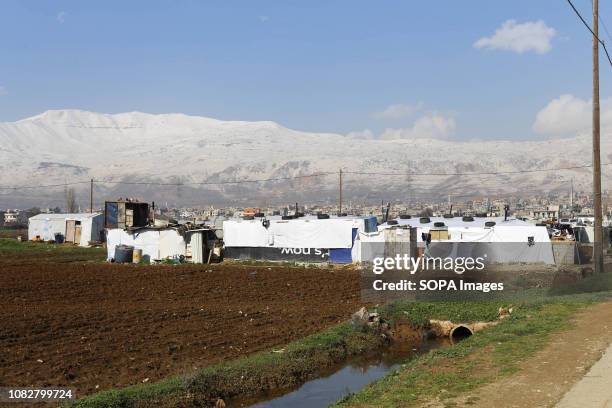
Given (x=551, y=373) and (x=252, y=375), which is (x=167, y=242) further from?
(x=551, y=373)

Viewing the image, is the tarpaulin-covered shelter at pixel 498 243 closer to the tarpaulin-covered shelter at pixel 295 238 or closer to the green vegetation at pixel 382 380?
the tarpaulin-covered shelter at pixel 295 238

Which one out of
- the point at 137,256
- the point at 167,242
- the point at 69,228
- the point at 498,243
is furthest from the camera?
the point at 69,228

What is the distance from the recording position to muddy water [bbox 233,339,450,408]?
11570 mm

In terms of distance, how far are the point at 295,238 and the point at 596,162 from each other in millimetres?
16910

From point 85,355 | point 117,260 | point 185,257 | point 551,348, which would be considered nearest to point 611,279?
point 551,348

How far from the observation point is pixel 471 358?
1189 centimetres

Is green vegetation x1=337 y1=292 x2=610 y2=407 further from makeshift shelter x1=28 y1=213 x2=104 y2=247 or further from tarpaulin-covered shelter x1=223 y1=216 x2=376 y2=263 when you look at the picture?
makeshift shelter x1=28 y1=213 x2=104 y2=247

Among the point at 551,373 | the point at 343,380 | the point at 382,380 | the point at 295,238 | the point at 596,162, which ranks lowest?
the point at 343,380

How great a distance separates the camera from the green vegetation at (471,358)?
31.6 ft

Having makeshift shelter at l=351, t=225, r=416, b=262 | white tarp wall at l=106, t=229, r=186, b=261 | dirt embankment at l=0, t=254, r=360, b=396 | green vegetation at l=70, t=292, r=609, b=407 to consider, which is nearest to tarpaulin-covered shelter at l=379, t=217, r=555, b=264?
makeshift shelter at l=351, t=225, r=416, b=262

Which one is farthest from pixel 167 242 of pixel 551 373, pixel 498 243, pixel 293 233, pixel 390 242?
pixel 551 373

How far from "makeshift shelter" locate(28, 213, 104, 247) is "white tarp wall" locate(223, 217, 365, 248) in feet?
74.2

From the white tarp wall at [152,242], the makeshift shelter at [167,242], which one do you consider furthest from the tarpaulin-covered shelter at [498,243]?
the white tarp wall at [152,242]

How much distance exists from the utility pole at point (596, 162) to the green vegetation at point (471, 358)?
653cm
